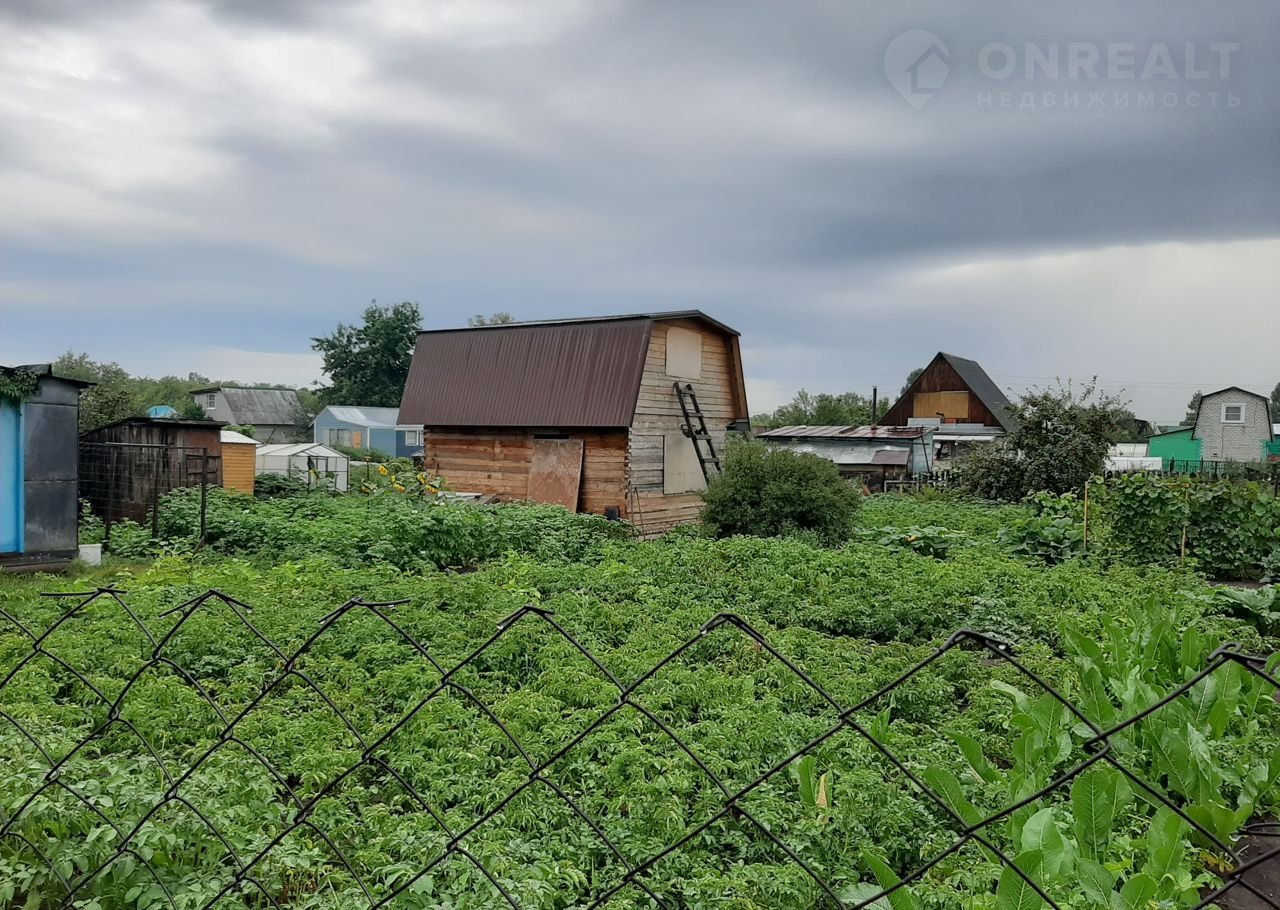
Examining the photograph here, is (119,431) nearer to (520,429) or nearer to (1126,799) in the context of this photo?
(520,429)

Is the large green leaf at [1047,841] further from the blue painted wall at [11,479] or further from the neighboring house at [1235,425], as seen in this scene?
the neighboring house at [1235,425]

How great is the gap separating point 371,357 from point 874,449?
41.7m

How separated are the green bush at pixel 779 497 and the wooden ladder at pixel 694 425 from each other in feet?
10.7

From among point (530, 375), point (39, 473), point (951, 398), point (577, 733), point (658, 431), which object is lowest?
point (577, 733)

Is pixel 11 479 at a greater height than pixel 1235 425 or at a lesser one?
lesser

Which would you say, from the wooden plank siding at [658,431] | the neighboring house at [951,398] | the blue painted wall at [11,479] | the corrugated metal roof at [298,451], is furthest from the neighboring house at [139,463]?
the neighboring house at [951,398]

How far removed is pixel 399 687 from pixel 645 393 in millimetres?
12617

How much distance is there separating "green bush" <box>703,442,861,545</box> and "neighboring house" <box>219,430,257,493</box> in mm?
11527

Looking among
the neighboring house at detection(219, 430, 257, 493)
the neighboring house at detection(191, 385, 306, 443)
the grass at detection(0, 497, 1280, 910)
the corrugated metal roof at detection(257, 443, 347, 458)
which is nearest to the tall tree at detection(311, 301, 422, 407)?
the neighboring house at detection(191, 385, 306, 443)

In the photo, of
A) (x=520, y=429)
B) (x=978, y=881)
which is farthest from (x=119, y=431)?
(x=978, y=881)

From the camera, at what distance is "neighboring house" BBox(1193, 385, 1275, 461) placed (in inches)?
1705

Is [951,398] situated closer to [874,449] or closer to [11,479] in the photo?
[874,449]

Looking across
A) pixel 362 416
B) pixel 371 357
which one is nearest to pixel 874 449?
pixel 362 416

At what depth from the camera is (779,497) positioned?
1391 cm
